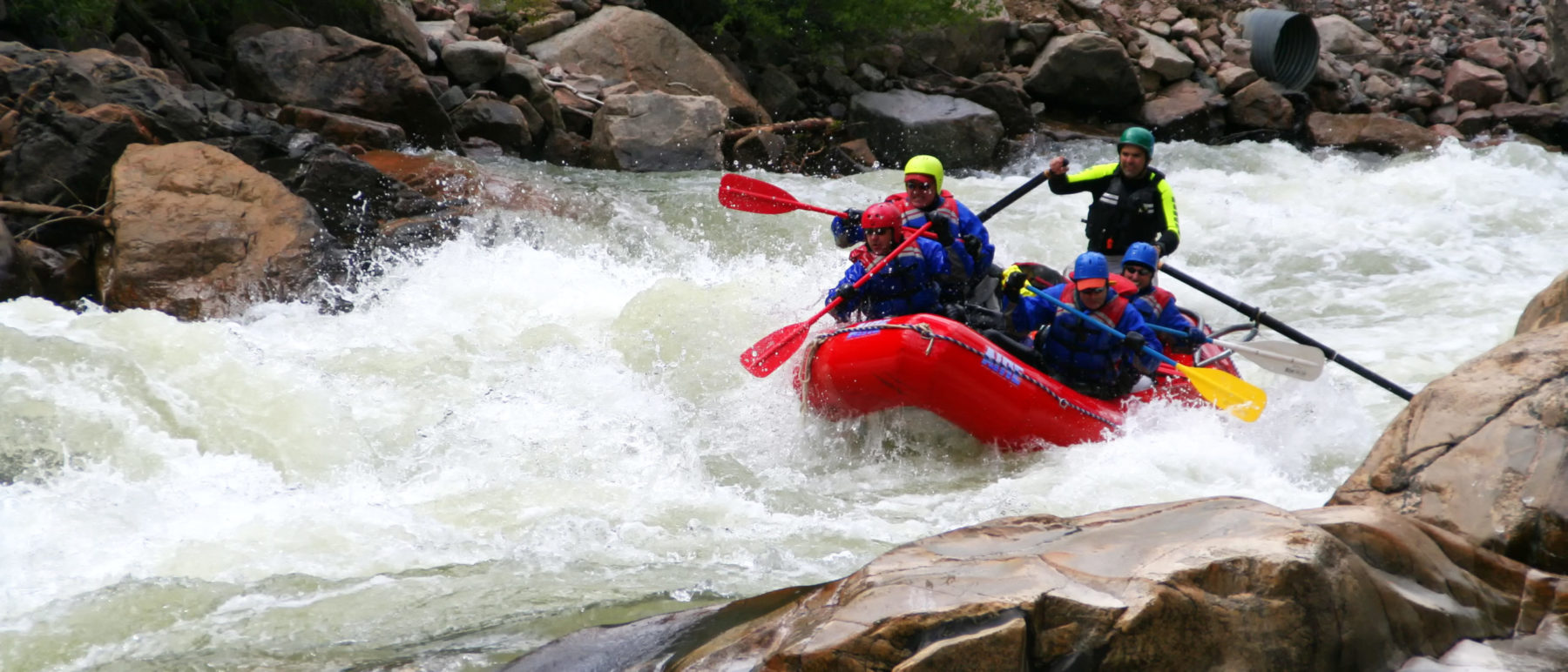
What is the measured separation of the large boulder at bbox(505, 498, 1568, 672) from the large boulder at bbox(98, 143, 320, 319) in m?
4.62

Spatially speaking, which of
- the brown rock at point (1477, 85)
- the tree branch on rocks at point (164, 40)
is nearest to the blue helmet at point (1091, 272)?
the tree branch on rocks at point (164, 40)

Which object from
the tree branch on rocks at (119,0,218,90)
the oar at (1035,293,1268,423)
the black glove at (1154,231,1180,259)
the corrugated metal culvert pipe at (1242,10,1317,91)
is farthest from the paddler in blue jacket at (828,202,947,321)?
the corrugated metal culvert pipe at (1242,10,1317,91)

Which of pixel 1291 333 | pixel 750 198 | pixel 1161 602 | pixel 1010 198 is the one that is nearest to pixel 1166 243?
pixel 1291 333

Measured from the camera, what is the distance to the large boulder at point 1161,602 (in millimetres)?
2557

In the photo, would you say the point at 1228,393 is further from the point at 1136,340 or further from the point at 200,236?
the point at 200,236

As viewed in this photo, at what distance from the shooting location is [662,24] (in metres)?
12.4

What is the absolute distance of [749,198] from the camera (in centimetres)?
749

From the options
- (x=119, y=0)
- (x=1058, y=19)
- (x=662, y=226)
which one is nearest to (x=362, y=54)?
(x=119, y=0)

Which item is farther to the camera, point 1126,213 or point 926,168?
point 1126,213

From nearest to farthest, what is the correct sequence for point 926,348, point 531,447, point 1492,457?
point 1492,457, point 926,348, point 531,447

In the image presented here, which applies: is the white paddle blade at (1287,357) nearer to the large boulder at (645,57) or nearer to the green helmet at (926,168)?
the green helmet at (926,168)

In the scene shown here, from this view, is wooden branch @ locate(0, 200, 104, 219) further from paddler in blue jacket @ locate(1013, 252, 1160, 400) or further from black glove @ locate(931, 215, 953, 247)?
paddler in blue jacket @ locate(1013, 252, 1160, 400)

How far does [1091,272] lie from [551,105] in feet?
21.7

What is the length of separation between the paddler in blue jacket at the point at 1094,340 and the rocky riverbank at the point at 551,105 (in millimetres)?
4111
